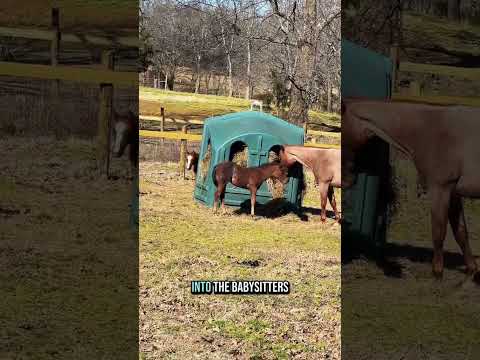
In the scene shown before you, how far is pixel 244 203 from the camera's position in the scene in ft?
16.7

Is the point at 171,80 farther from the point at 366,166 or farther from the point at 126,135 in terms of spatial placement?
the point at 366,166

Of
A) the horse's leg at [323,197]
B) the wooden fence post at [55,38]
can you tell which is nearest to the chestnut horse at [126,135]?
the wooden fence post at [55,38]

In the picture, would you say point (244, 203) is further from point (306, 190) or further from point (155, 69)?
point (155, 69)

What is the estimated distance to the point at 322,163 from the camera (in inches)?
202

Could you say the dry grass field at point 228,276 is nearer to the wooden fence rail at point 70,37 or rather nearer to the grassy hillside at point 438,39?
the wooden fence rail at point 70,37

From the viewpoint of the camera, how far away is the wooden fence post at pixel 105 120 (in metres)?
5.39

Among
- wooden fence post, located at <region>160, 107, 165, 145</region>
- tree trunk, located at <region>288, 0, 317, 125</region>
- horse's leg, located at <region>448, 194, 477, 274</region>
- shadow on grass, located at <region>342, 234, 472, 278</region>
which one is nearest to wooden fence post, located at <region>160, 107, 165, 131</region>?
wooden fence post, located at <region>160, 107, 165, 145</region>

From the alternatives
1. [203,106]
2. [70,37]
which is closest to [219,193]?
[203,106]

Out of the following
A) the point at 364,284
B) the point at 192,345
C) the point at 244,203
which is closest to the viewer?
the point at 192,345

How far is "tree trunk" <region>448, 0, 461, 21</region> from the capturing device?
21.3 feet

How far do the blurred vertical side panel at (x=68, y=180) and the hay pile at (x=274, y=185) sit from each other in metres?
0.93

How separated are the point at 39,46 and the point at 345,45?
2.30 m

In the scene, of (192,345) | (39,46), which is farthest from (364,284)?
(39,46)

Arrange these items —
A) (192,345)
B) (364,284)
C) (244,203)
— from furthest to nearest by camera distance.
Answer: (364,284) → (244,203) → (192,345)
